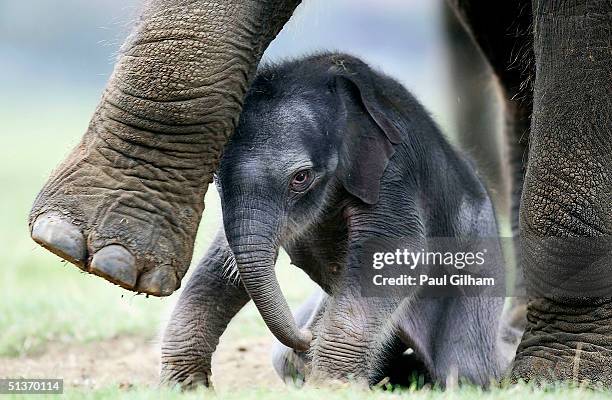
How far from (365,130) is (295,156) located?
520mm

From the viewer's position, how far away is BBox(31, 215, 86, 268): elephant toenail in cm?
496

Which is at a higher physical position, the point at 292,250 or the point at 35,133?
the point at 35,133

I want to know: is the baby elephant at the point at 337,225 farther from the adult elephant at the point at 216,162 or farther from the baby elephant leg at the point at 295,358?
the adult elephant at the point at 216,162

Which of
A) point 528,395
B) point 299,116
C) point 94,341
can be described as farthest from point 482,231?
point 94,341

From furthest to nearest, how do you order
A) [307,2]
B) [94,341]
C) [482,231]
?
[94,341]
[482,231]
[307,2]

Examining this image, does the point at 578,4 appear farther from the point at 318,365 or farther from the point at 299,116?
the point at 318,365

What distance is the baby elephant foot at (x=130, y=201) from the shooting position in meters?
5.00

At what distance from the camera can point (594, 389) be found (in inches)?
211

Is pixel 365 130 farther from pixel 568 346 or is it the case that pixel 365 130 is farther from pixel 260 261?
pixel 568 346

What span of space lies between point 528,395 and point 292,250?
1.50m

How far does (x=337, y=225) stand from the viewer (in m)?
5.97

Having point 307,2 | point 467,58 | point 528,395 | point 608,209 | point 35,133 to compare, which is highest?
point 35,133

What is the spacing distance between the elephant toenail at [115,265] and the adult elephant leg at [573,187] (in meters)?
1.59

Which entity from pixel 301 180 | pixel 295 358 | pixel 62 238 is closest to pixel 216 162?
pixel 301 180
